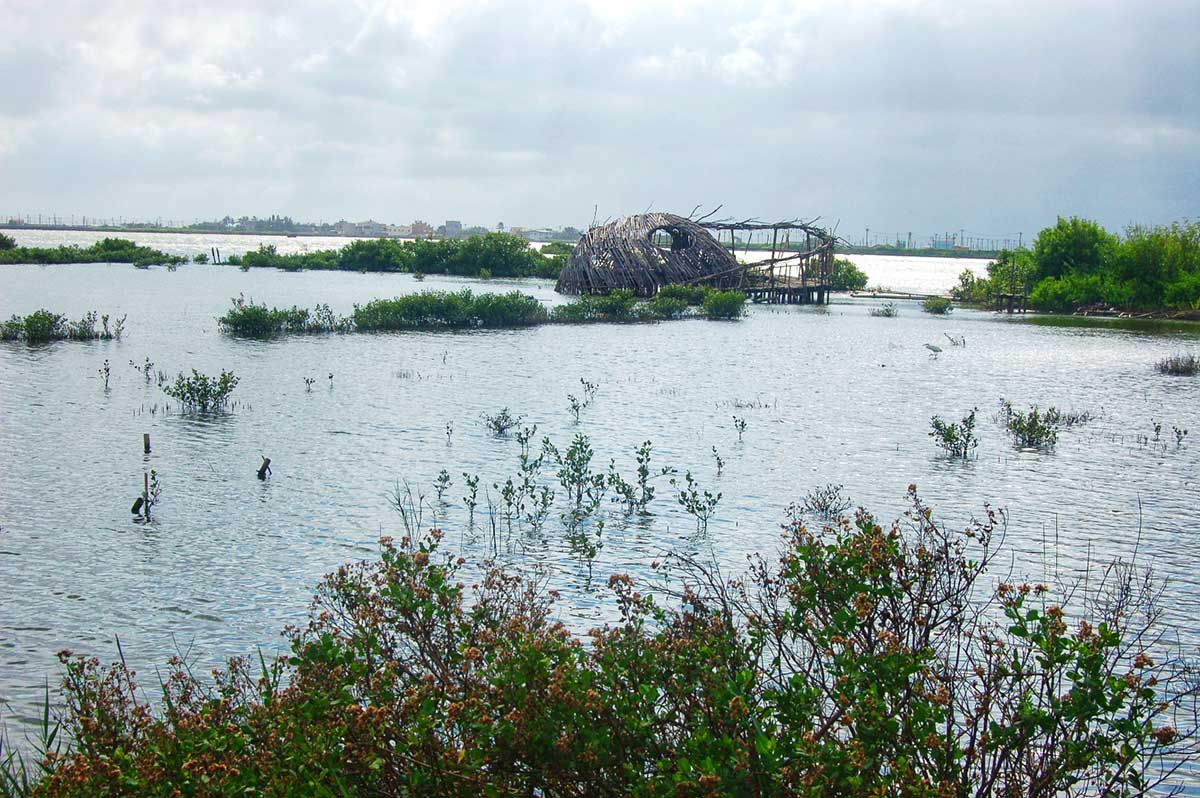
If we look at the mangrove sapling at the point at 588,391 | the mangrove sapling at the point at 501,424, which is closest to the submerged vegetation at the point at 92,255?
the mangrove sapling at the point at 588,391

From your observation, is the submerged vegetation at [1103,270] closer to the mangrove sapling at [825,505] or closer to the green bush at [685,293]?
the green bush at [685,293]

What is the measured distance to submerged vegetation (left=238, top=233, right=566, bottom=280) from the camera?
217 feet

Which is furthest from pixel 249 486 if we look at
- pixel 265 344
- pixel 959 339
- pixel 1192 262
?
pixel 1192 262

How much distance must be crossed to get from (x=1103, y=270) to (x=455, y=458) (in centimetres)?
4467

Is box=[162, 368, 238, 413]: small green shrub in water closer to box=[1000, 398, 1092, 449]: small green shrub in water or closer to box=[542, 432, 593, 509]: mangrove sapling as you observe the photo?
box=[542, 432, 593, 509]: mangrove sapling

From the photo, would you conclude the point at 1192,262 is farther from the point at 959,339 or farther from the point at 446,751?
the point at 446,751

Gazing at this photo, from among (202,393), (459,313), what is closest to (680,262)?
(459,313)

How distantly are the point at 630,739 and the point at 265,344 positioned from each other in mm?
Result: 25447

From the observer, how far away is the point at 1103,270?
50.1 metres

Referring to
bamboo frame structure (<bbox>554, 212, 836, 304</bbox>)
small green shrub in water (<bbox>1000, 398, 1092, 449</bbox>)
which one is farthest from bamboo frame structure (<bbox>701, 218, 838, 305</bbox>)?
small green shrub in water (<bbox>1000, 398, 1092, 449</bbox>)

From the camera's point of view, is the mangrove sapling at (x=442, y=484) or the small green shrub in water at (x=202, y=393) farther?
the small green shrub in water at (x=202, y=393)

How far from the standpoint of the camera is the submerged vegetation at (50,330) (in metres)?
26.1

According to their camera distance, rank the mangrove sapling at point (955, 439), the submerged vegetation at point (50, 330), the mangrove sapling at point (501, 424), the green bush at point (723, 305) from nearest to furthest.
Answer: the mangrove sapling at point (955, 439) < the mangrove sapling at point (501, 424) < the submerged vegetation at point (50, 330) < the green bush at point (723, 305)

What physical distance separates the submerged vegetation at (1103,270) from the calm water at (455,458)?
18.4 m
